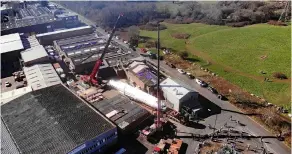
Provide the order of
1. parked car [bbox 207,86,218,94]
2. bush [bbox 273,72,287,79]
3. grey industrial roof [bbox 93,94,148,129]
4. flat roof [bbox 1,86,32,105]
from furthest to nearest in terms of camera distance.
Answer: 1. bush [bbox 273,72,287,79]
2. parked car [bbox 207,86,218,94]
3. flat roof [bbox 1,86,32,105]
4. grey industrial roof [bbox 93,94,148,129]

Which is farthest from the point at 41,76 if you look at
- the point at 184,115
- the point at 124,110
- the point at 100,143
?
the point at 184,115

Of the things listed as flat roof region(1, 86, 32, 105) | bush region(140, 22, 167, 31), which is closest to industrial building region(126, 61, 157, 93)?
flat roof region(1, 86, 32, 105)

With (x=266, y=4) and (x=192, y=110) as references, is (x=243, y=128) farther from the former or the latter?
(x=266, y=4)

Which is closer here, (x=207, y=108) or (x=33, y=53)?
(x=207, y=108)

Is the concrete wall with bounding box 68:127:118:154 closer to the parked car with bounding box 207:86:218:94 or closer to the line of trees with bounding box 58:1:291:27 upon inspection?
the parked car with bounding box 207:86:218:94

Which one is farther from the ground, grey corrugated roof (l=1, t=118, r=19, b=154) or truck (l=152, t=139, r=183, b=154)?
grey corrugated roof (l=1, t=118, r=19, b=154)

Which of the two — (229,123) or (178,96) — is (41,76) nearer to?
(178,96)
